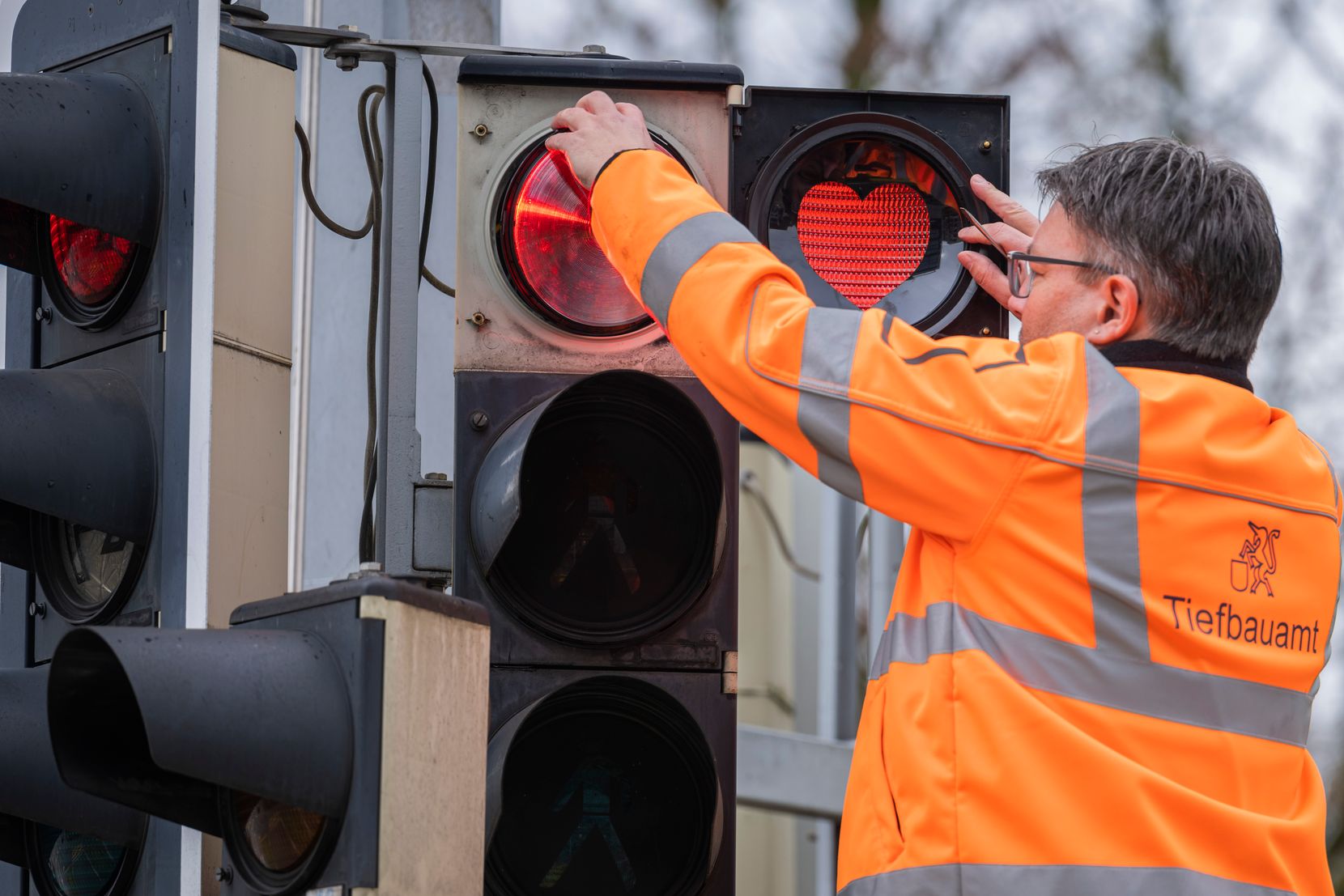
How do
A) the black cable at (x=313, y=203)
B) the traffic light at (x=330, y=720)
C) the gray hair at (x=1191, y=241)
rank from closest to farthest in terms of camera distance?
the traffic light at (x=330, y=720)
the gray hair at (x=1191, y=241)
the black cable at (x=313, y=203)

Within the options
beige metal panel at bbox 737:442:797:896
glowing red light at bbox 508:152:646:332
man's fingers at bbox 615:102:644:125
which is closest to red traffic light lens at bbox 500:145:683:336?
glowing red light at bbox 508:152:646:332

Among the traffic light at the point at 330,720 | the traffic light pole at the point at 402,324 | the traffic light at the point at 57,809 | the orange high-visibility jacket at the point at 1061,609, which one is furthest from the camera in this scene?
the traffic light pole at the point at 402,324

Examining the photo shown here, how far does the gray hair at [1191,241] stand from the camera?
2.59 m

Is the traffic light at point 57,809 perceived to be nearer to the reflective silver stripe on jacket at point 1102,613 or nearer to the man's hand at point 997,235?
the reflective silver stripe on jacket at point 1102,613

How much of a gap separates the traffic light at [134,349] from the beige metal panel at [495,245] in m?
0.31

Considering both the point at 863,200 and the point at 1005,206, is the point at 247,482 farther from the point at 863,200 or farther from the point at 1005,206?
the point at 1005,206

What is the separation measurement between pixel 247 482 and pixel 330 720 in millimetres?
805

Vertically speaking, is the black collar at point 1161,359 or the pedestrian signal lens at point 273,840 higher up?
the black collar at point 1161,359

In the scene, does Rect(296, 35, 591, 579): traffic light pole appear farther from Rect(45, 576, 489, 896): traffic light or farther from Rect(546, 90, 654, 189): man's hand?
Rect(45, 576, 489, 896): traffic light

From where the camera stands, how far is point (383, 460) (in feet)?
10.1

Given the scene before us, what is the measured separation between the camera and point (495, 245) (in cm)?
304

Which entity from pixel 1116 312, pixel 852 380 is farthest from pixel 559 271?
pixel 1116 312

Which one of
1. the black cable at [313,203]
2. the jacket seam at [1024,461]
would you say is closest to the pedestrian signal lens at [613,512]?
the jacket seam at [1024,461]

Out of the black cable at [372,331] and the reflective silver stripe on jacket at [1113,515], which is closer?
the reflective silver stripe on jacket at [1113,515]
